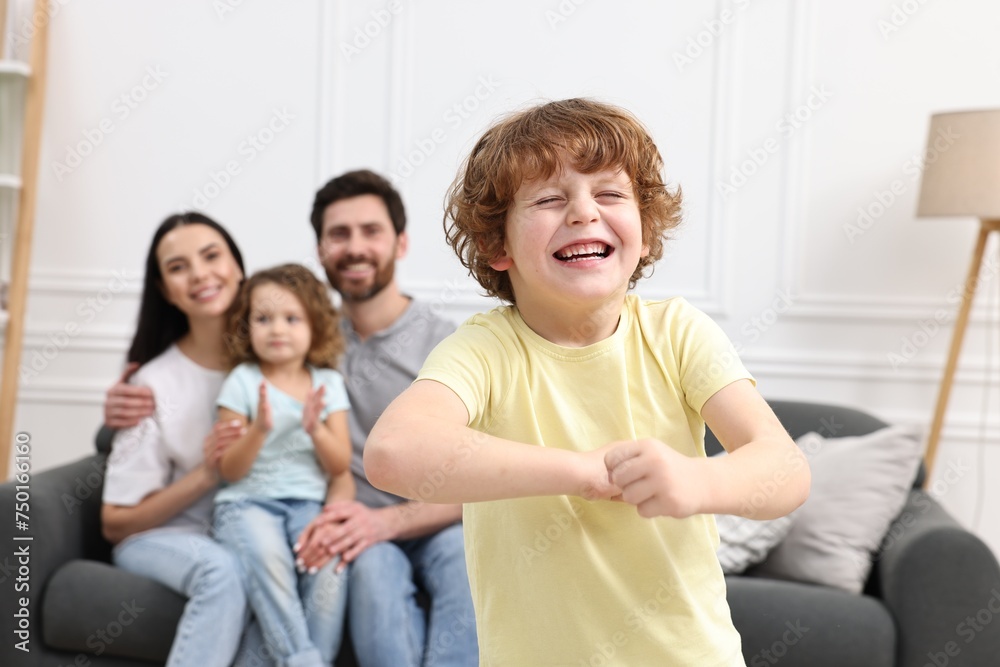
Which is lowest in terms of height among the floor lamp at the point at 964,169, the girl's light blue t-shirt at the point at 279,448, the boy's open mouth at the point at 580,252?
the girl's light blue t-shirt at the point at 279,448

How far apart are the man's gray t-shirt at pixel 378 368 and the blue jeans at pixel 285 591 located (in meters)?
0.26

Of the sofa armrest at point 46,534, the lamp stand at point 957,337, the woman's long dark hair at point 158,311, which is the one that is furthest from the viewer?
the lamp stand at point 957,337

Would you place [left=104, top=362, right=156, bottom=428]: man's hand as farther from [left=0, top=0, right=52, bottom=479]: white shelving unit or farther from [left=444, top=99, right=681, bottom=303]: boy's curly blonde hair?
[left=444, top=99, right=681, bottom=303]: boy's curly blonde hair

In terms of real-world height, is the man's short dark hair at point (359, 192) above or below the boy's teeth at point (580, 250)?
above

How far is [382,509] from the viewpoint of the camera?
2.24m

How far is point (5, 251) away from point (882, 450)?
3023 millimetres

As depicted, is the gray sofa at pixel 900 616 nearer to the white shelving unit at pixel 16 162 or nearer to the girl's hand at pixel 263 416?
the girl's hand at pixel 263 416

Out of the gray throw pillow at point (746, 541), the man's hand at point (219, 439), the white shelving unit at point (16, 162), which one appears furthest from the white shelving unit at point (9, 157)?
the gray throw pillow at point (746, 541)

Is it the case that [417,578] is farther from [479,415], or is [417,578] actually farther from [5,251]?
[5,251]

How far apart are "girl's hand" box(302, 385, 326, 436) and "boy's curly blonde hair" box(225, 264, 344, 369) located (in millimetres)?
212

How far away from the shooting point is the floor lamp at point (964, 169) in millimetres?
2652

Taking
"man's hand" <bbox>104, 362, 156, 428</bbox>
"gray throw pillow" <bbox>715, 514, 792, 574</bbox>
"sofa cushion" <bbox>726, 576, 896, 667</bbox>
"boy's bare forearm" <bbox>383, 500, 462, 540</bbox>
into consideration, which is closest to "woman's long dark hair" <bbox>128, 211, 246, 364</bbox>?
"man's hand" <bbox>104, 362, 156, 428</bbox>

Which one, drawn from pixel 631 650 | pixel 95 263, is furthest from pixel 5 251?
pixel 631 650

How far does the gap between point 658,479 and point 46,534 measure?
72.7 inches
